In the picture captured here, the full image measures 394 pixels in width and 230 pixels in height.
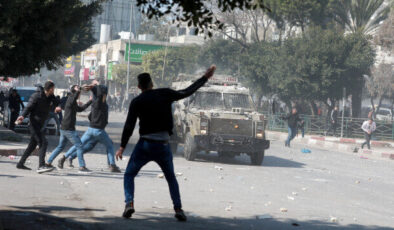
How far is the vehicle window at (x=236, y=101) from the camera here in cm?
1897

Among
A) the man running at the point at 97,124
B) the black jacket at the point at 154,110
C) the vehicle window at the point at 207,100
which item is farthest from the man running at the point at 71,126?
the vehicle window at the point at 207,100

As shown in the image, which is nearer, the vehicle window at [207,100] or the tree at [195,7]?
the tree at [195,7]

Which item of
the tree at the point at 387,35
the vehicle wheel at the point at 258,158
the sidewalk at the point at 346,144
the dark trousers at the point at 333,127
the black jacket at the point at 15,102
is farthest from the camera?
the tree at the point at 387,35

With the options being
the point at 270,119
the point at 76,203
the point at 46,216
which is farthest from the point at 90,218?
the point at 270,119

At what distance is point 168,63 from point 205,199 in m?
66.0

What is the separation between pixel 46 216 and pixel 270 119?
36062 millimetres

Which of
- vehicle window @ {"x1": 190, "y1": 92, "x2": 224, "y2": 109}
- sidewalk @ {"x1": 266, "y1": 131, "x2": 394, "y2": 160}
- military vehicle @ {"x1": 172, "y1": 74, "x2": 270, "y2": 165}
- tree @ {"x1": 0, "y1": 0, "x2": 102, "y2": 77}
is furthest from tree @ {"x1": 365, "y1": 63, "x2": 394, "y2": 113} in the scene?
tree @ {"x1": 0, "y1": 0, "x2": 102, "y2": 77}

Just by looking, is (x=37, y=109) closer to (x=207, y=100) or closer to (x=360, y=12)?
(x=207, y=100)

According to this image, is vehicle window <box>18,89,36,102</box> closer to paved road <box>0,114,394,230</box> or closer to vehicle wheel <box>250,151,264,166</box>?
paved road <box>0,114,394,230</box>

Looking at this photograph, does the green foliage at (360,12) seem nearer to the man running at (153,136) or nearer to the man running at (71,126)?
the man running at (71,126)

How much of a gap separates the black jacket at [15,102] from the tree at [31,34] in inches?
326

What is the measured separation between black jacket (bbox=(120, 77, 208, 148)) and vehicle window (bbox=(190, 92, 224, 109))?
1074 centimetres

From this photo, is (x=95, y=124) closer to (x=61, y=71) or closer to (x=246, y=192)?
(x=246, y=192)

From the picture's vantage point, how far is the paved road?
7.95 m
